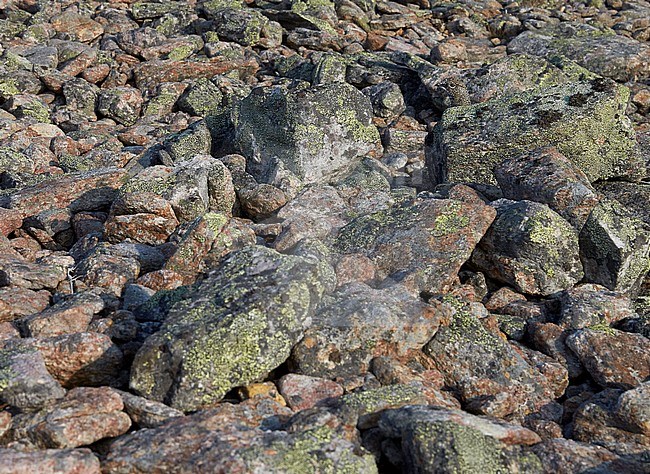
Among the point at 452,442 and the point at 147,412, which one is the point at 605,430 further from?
the point at 147,412

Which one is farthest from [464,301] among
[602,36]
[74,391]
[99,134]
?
[602,36]

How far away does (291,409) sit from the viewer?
20.4 feet

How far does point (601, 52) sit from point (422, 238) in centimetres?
1340

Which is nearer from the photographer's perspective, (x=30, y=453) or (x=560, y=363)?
(x=30, y=453)

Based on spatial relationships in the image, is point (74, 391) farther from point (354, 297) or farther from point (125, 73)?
point (125, 73)

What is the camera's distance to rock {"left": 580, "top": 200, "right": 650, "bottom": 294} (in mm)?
9109

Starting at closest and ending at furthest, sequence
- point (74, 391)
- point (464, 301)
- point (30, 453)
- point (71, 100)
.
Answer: point (30, 453), point (74, 391), point (464, 301), point (71, 100)

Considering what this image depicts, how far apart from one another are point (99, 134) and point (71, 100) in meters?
2.39

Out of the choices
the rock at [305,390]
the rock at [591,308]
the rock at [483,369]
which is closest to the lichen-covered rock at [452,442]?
the rock at [305,390]

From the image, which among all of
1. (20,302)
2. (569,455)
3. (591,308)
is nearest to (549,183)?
(591,308)

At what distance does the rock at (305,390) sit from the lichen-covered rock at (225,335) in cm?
23

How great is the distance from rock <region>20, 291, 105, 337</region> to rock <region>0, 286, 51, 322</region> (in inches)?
14.2

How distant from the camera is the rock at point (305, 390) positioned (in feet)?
20.6

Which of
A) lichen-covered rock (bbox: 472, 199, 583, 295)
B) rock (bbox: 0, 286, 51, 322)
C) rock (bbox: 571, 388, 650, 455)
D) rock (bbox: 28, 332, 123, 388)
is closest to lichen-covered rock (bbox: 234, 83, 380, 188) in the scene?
lichen-covered rock (bbox: 472, 199, 583, 295)
